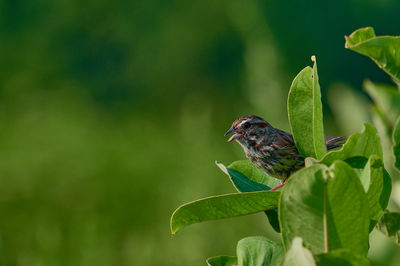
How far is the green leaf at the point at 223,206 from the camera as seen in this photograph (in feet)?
2.05

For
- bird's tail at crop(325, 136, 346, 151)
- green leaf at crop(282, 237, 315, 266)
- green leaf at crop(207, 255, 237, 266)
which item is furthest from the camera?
bird's tail at crop(325, 136, 346, 151)

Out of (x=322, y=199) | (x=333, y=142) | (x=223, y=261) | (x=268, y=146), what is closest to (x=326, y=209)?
(x=322, y=199)

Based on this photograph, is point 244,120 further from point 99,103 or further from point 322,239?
point 99,103

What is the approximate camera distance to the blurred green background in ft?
A: 12.0

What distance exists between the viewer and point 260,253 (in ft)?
2.27

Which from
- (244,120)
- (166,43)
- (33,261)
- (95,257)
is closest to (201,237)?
(95,257)

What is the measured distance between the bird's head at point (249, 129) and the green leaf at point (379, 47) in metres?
0.86

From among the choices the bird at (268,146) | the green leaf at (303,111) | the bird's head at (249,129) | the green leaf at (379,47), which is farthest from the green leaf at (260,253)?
the bird's head at (249,129)

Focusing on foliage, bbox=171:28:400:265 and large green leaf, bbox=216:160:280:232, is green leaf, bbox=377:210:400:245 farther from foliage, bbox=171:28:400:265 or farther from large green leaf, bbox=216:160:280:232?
large green leaf, bbox=216:160:280:232

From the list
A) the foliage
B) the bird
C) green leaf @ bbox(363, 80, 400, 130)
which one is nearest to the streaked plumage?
the bird

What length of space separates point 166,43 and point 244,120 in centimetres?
525

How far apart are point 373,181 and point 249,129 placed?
2.99ft

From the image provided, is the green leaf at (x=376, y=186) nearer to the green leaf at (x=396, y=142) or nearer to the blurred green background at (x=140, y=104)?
the green leaf at (x=396, y=142)

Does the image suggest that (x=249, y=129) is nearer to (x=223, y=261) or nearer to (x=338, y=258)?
(x=223, y=261)
